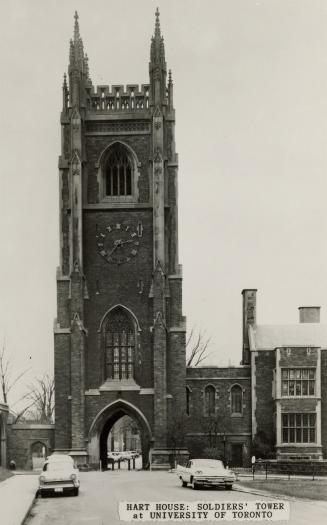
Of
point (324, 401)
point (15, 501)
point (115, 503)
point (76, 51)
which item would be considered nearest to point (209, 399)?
point (324, 401)

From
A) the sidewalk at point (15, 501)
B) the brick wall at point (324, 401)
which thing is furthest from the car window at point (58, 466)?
the brick wall at point (324, 401)

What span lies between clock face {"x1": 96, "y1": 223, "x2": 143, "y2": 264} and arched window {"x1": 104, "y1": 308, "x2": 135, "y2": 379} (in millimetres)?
3167

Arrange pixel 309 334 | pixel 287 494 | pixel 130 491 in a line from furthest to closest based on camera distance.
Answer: pixel 309 334
pixel 130 491
pixel 287 494

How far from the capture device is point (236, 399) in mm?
56969

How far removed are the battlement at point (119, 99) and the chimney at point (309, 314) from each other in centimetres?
1764

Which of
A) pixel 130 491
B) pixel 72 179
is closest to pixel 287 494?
pixel 130 491

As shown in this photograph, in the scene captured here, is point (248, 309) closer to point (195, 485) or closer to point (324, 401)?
point (324, 401)

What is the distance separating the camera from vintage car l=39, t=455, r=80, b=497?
97.6 ft

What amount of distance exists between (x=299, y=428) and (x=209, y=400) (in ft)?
18.7

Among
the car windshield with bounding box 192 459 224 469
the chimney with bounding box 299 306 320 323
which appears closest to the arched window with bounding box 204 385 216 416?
the chimney with bounding box 299 306 320 323

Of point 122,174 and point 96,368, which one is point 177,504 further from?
point 122,174

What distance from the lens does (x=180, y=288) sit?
5556 cm

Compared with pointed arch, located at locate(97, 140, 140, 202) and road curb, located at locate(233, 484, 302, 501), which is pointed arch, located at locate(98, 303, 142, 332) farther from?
road curb, located at locate(233, 484, 302, 501)

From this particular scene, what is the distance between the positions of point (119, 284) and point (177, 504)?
37.9m
